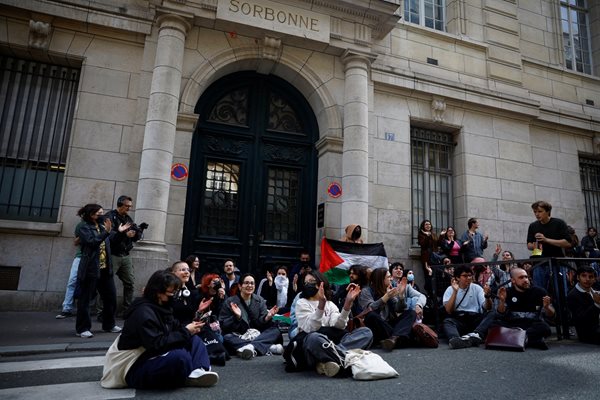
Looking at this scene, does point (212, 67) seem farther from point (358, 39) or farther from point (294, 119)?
point (358, 39)

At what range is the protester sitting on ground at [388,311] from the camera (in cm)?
627

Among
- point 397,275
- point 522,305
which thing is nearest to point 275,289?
point 397,275

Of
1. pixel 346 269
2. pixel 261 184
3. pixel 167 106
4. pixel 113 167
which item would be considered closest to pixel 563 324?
pixel 346 269

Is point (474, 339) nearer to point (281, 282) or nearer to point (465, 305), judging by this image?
point (465, 305)

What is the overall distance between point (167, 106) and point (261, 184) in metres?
2.94

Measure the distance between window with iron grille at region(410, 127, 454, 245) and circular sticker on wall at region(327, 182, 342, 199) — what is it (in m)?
2.71

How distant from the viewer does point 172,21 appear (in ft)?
31.1

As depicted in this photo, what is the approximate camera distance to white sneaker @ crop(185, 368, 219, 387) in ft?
13.3

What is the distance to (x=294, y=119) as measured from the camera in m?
11.4

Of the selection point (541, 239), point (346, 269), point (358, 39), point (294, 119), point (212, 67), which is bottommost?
point (346, 269)

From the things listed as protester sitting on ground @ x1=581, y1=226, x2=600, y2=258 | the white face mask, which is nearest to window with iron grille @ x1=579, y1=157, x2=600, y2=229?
protester sitting on ground @ x1=581, y1=226, x2=600, y2=258

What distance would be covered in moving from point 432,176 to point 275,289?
20.5 ft

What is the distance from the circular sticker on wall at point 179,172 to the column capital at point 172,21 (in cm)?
312

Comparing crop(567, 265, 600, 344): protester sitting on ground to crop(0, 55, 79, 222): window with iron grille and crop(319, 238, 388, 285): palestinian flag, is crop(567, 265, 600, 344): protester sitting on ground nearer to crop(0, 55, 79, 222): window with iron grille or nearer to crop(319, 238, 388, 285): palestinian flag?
crop(319, 238, 388, 285): palestinian flag
